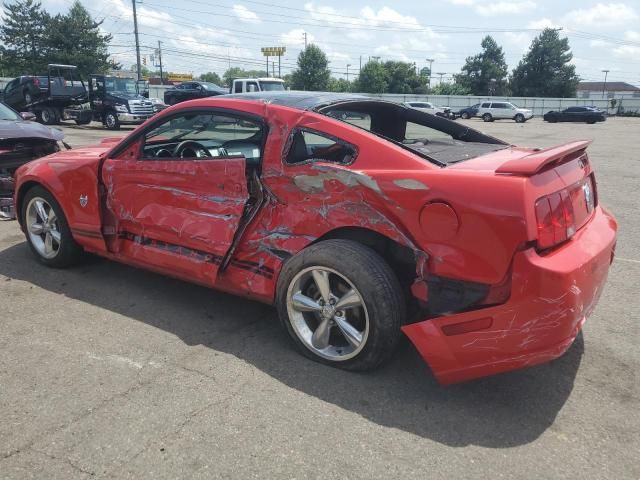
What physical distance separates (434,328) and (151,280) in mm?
2762

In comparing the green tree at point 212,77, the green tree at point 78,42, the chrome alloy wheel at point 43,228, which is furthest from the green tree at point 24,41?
the green tree at point 212,77

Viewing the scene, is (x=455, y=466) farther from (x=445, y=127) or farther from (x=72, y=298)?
(x=72, y=298)

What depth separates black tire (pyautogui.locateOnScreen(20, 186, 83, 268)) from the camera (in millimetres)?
4531

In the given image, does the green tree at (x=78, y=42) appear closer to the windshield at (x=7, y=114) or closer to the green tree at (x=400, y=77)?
the green tree at (x=400, y=77)

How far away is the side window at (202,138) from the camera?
374cm

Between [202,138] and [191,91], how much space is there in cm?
2931

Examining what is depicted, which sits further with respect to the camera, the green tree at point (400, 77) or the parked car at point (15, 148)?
the green tree at point (400, 77)

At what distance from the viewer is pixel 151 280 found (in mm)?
4535

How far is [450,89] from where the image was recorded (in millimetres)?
86312

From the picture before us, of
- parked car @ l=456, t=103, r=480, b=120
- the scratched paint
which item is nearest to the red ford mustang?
the scratched paint

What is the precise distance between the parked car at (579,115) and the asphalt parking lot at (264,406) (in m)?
44.0

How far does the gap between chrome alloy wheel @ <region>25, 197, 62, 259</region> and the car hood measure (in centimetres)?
272

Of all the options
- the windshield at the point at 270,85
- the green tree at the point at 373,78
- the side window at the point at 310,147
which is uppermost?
the green tree at the point at 373,78

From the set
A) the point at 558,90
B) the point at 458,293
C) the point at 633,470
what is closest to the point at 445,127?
the point at 458,293
